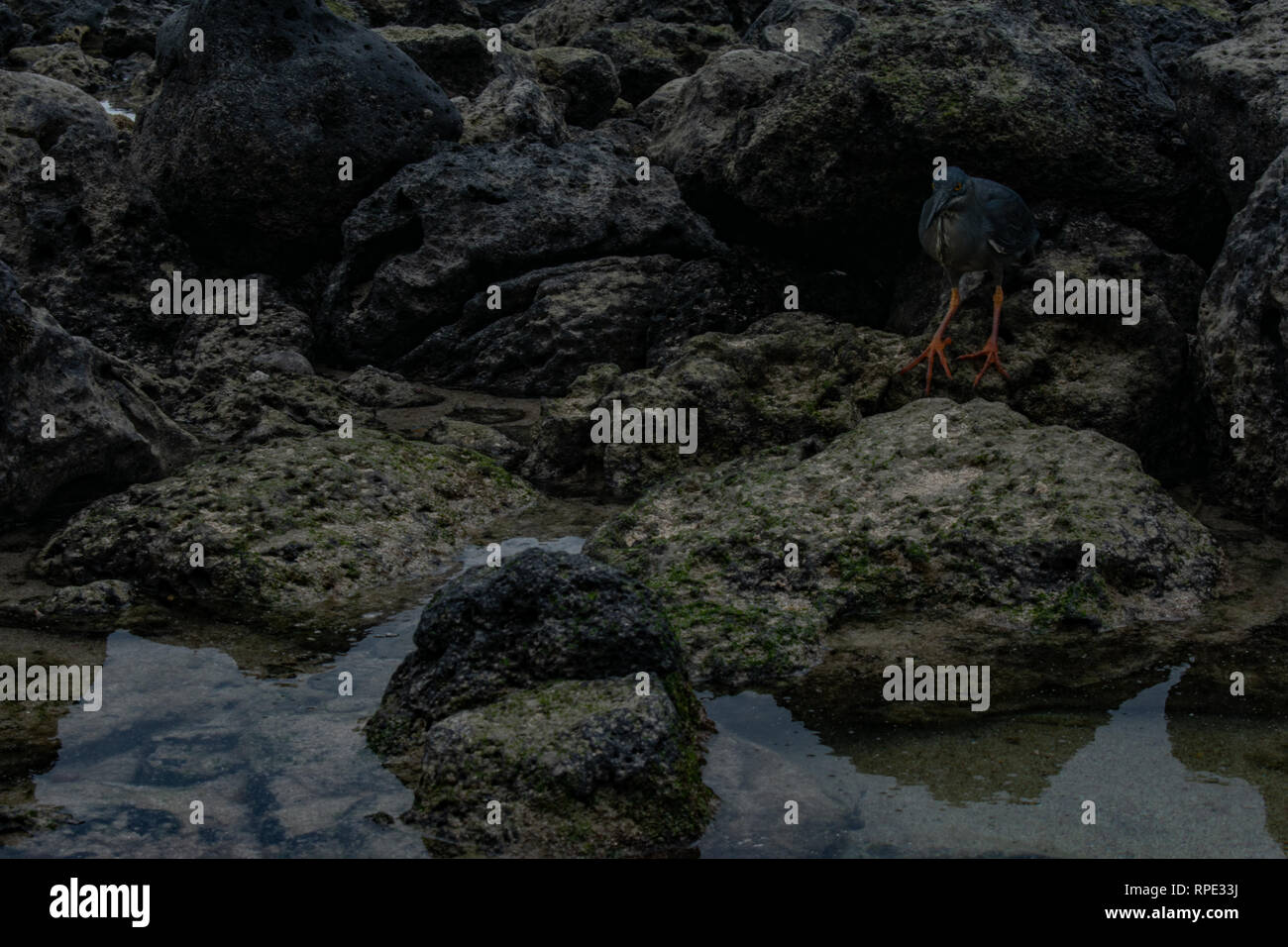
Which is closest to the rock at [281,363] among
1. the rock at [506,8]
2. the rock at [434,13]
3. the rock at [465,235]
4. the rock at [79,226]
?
the rock at [465,235]

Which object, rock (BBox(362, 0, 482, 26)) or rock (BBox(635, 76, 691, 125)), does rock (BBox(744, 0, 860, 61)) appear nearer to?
rock (BBox(635, 76, 691, 125))

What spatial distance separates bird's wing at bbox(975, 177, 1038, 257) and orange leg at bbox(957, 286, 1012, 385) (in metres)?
0.29

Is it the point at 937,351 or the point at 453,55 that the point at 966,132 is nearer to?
the point at 937,351

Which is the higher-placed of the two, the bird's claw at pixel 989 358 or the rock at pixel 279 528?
the bird's claw at pixel 989 358

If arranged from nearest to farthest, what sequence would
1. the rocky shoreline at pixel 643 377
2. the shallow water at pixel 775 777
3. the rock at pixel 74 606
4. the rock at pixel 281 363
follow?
the shallow water at pixel 775 777
the rocky shoreline at pixel 643 377
the rock at pixel 74 606
the rock at pixel 281 363

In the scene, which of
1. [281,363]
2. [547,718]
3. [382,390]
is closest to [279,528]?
Result: [547,718]

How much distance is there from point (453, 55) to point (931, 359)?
29.6 feet

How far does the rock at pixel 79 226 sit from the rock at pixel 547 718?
23.1ft

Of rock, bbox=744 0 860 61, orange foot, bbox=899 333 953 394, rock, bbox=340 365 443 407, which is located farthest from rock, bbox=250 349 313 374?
rock, bbox=744 0 860 61

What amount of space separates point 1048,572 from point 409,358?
20.6 feet

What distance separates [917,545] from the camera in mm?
5469

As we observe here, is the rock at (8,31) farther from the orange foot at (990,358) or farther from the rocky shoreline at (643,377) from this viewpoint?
the orange foot at (990,358)

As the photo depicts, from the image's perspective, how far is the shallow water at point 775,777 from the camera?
3.54m

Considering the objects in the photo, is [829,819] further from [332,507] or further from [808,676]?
[332,507]
